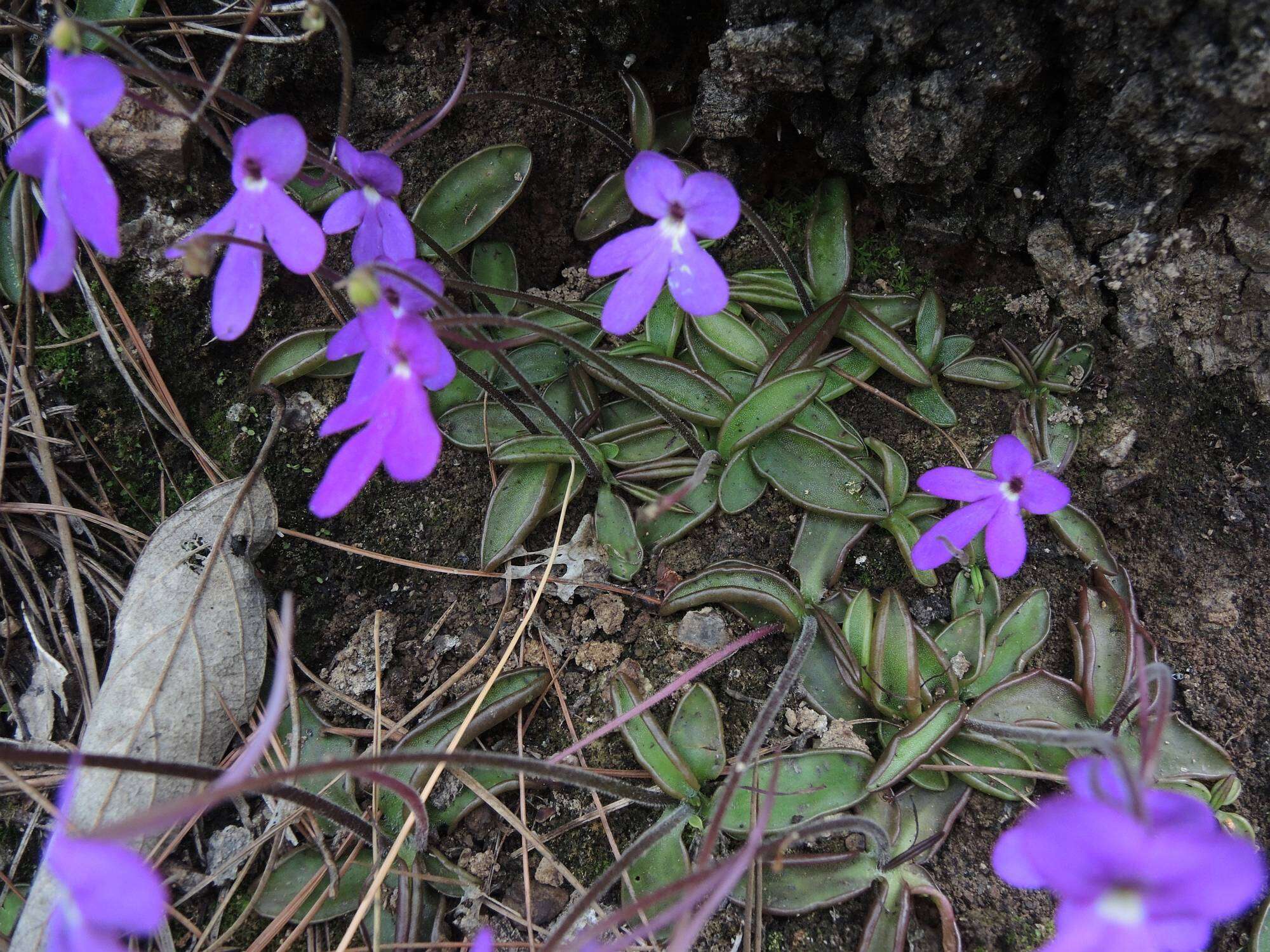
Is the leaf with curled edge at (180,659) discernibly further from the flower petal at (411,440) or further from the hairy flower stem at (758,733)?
the hairy flower stem at (758,733)

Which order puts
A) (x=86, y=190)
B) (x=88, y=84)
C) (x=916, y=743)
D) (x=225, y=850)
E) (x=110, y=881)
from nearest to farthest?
(x=110, y=881), (x=88, y=84), (x=86, y=190), (x=916, y=743), (x=225, y=850)

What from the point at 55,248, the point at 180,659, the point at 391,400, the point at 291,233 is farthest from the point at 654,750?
the point at 55,248

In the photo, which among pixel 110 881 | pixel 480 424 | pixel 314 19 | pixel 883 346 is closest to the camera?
pixel 110 881

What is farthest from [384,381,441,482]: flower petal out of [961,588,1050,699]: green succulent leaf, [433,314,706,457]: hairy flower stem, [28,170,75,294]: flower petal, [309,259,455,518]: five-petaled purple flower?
[961,588,1050,699]: green succulent leaf

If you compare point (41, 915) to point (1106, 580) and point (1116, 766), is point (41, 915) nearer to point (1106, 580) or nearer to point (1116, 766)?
point (1116, 766)

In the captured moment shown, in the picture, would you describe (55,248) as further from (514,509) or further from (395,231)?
(514,509)

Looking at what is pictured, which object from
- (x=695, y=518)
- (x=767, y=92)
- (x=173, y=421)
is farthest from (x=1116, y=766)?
(x=173, y=421)
